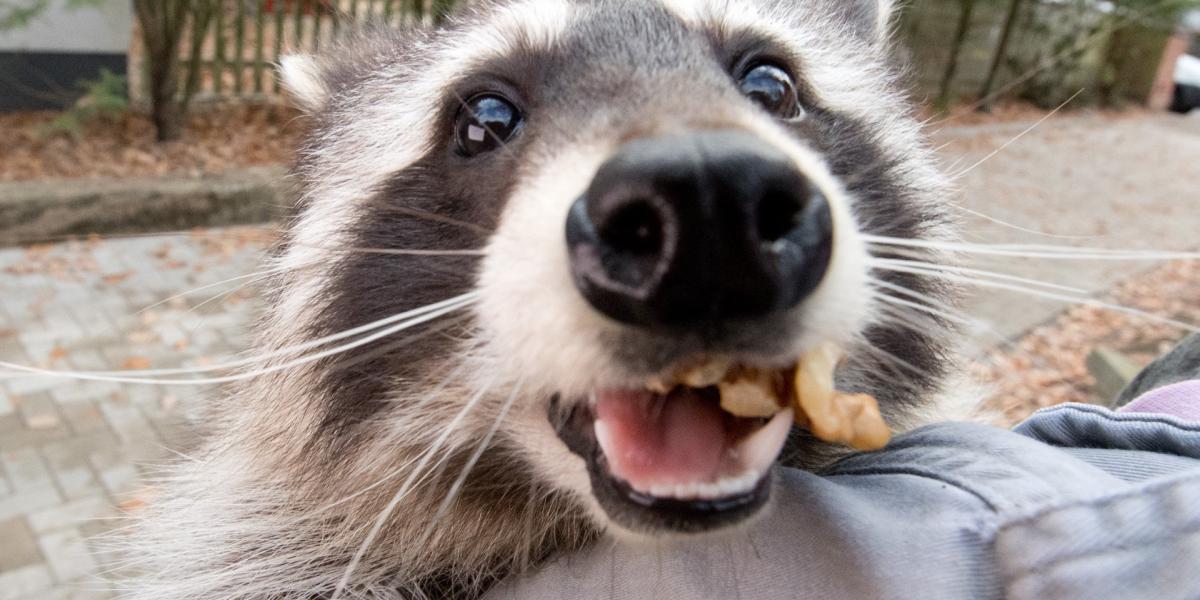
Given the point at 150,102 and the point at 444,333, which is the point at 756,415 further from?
the point at 150,102

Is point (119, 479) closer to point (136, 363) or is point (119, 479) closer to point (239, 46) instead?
point (136, 363)

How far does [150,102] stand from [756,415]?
889 cm

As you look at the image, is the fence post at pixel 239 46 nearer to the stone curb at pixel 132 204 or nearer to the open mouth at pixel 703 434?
the stone curb at pixel 132 204

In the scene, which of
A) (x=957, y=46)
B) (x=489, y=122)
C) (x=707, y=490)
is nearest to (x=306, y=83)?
(x=489, y=122)

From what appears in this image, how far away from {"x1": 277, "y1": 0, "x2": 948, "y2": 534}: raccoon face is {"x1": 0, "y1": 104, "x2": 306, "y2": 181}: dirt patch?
5.55 metres

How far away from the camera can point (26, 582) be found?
151 inches

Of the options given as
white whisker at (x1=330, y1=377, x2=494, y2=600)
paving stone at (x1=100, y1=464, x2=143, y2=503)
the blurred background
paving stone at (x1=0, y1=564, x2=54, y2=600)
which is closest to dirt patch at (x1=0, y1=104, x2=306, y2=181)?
the blurred background

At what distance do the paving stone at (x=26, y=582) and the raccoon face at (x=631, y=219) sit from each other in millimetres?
2672

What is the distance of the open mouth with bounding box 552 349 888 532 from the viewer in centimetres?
128

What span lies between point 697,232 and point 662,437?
36 cm

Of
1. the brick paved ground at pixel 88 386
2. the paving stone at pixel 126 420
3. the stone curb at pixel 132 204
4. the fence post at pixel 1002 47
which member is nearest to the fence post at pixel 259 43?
the stone curb at pixel 132 204

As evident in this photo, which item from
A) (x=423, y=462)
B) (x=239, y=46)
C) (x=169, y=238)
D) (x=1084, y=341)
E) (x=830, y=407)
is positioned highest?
(x=830, y=407)

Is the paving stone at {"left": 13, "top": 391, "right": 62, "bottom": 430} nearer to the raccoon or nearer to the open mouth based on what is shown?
the raccoon

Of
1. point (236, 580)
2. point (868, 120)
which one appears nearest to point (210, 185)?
point (236, 580)
